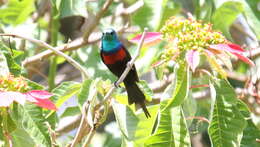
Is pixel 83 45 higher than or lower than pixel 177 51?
lower

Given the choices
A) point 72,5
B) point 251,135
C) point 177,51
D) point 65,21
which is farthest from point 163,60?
point 65,21

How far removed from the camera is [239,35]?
5.09m

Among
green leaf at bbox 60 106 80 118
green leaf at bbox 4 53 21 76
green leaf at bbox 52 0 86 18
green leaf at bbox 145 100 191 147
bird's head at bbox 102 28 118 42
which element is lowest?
green leaf at bbox 60 106 80 118

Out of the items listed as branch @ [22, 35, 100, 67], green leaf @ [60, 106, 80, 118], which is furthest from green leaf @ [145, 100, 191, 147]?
branch @ [22, 35, 100, 67]

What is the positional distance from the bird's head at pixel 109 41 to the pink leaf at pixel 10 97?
1461 millimetres

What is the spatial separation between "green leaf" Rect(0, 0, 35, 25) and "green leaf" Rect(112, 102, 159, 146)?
63.7 inches

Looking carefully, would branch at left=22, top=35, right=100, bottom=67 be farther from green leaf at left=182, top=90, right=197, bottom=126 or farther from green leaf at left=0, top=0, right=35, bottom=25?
green leaf at left=182, top=90, right=197, bottom=126

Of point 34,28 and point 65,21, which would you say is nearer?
point 34,28

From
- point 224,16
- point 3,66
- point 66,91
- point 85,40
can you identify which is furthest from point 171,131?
Result: point 85,40

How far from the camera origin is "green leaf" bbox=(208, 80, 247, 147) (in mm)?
2230

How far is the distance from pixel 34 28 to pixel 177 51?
5.22ft

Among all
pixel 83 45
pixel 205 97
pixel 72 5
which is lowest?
pixel 205 97

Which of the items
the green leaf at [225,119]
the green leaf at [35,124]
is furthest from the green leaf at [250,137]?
the green leaf at [35,124]

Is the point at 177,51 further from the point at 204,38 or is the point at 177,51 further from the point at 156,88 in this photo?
the point at 156,88
